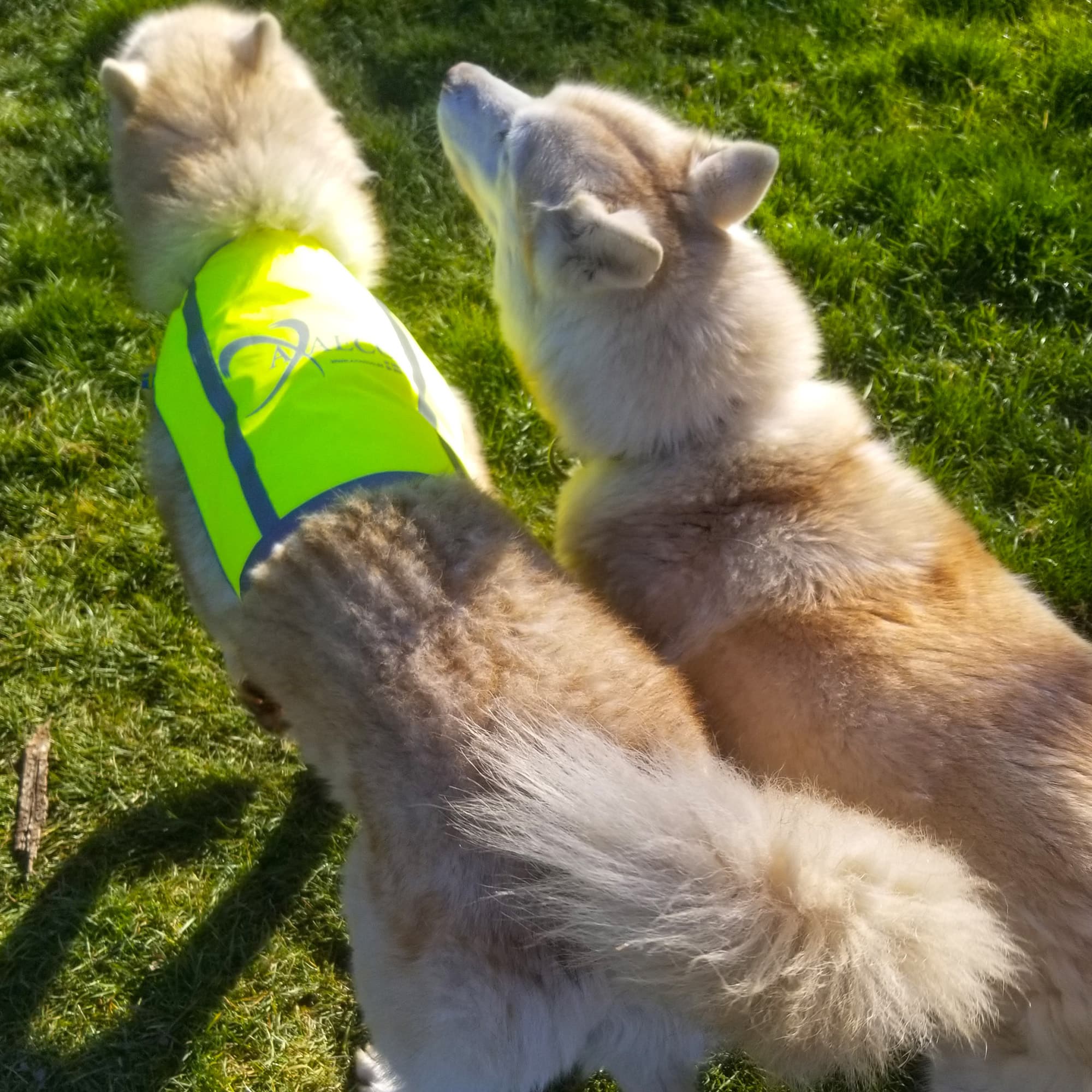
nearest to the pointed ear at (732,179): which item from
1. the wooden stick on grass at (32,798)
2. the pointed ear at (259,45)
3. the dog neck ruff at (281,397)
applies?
the dog neck ruff at (281,397)

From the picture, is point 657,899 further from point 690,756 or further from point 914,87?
→ point 914,87

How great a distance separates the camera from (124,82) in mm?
2678

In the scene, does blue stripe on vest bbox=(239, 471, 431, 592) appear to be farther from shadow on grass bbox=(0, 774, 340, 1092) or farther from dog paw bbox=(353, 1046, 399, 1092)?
dog paw bbox=(353, 1046, 399, 1092)

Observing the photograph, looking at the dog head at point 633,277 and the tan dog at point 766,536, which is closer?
the tan dog at point 766,536

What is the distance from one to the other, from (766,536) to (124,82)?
2.34 metres

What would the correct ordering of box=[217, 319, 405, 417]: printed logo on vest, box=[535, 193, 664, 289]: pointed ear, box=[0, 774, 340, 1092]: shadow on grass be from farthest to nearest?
box=[0, 774, 340, 1092]: shadow on grass, box=[217, 319, 405, 417]: printed logo on vest, box=[535, 193, 664, 289]: pointed ear

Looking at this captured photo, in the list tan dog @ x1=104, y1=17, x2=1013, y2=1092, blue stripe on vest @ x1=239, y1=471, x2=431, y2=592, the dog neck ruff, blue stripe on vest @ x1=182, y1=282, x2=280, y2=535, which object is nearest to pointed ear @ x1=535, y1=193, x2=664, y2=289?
the dog neck ruff

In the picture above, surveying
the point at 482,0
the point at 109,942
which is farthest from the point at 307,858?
the point at 482,0

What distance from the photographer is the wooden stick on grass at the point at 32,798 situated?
2.89m

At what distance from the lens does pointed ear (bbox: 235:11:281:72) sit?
9.01 ft

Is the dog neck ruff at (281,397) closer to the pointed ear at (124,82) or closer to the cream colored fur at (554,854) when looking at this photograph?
the cream colored fur at (554,854)

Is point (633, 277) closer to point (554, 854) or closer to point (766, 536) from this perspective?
point (766, 536)

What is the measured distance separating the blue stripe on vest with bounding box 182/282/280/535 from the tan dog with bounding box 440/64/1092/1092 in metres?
0.89

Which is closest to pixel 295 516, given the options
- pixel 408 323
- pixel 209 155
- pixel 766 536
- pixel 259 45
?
pixel 766 536
